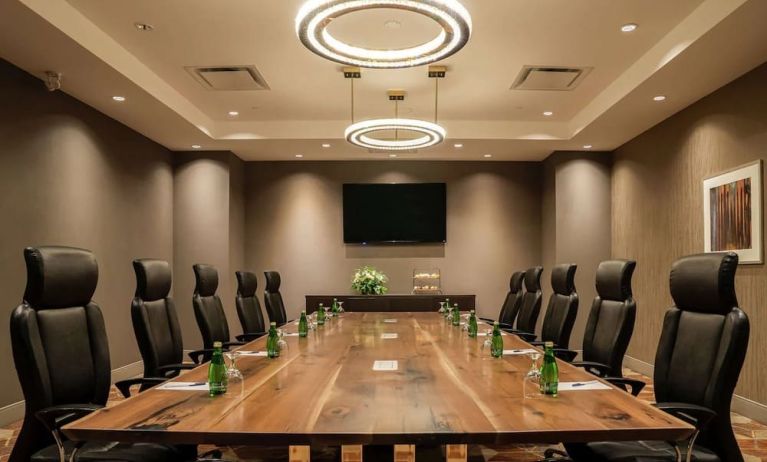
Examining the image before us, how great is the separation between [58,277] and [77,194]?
3638mm

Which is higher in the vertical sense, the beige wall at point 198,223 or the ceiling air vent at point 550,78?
the ceiling air vent at point 550,78

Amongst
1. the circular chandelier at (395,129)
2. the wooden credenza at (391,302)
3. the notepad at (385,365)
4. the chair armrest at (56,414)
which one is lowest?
the wooden credenza at (391,302)

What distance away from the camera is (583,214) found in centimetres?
830

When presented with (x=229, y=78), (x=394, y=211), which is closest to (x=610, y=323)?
(x=229, y=78)

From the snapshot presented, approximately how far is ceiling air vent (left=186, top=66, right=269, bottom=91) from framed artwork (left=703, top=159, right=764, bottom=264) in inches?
182

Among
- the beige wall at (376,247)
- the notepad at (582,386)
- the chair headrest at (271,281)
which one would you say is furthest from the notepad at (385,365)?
the beige wall at (376,247)

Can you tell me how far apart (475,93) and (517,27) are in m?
1.70

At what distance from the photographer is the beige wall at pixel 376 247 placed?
9055 millimetres

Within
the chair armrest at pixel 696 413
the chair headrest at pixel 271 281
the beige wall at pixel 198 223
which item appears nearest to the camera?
the chair armrest at pixel 696 413

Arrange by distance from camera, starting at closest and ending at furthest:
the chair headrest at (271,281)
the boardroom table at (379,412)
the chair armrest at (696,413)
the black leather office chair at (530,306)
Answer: the boardroom table at (379,412) < the chair armrest at (696,413) < the black leather office chair at (530,306) < the chair headrest at (271,281)

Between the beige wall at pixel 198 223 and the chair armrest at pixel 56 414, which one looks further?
the beige wall at pixel 198 223

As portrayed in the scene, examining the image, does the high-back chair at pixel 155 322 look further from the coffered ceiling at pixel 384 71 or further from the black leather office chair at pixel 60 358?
the coffered ceiling at pixel 384 71

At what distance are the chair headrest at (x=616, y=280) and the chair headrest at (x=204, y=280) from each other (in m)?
2.82

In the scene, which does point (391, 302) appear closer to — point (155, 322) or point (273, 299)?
point (273, 299)
